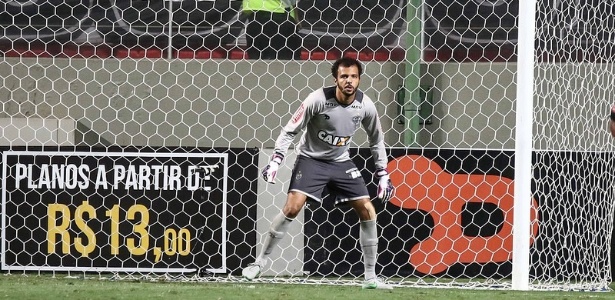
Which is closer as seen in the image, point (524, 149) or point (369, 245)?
point (524, 149)

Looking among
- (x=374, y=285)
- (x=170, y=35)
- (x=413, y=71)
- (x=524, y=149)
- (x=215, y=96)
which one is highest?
(x=170, y=35)

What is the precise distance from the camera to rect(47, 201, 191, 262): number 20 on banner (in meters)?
8.03

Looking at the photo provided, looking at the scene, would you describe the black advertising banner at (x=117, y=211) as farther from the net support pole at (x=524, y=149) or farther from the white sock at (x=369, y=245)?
the net support pole at (x=524, y=149)

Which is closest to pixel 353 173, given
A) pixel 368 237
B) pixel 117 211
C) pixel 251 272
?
pixel 368 237

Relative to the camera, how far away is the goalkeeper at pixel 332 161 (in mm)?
7227

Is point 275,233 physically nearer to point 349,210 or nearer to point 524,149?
point 349,210

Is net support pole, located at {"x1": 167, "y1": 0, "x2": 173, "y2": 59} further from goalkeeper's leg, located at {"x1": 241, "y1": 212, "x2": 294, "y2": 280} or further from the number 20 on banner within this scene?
goalkeeper's leg, located at {"x1": 241, "y1": 212, "x2": 294, "y2": 280}

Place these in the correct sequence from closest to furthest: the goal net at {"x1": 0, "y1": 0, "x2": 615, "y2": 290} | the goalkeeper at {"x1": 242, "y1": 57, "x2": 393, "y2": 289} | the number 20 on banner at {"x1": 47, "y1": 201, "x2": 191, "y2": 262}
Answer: the goalkeeper at {"x1": 242, "y1": 57, "x2": 393, "y2": 289} → the goal net at {"x1": 0, "y1": 0, "x2": 615, "y2": 290} → the number 20 on banner at {"x1": 47, "y1": 201, "x2": 191, "y2": 262}

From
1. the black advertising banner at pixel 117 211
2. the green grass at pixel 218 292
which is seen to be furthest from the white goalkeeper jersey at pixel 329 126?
the black advertising banner at pixel 117 211

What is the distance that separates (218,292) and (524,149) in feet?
6.48

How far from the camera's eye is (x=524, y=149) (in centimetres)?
722

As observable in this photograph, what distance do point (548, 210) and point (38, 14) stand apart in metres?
4.45

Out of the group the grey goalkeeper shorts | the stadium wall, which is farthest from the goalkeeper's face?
the stadium wall

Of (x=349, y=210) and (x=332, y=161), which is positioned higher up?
(x=332, y=161)
